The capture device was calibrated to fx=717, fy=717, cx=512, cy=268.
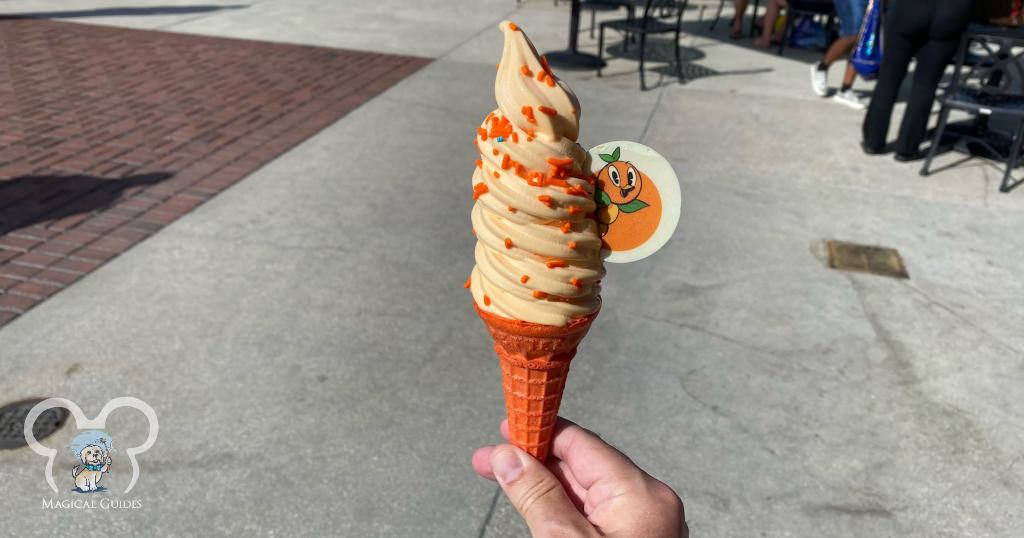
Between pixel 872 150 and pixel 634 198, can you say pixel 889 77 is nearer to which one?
pixel 872 150

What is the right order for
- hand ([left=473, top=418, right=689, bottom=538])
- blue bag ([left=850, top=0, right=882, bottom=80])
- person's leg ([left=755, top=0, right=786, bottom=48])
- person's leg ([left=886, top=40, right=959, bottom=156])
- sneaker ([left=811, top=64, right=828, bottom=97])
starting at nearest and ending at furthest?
hand ([left=473, top=418, right=689, bottom=538]), person's leg ([left=886, top=40, right=959, bottom=156]), blue bag ([left=850, top=0, right=882, bottom=80]), sneaker ([left=811, top=64, right=828, bottom=97]), person's leg ([left=755, top=0, right=786, bottom=48])

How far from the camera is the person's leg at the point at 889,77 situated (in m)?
5.94

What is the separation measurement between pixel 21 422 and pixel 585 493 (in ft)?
8.66

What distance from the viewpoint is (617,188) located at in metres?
1.66

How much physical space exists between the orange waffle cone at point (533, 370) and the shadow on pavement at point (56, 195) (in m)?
4.22

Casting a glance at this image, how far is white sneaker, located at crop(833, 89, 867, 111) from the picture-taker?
7.75 meters

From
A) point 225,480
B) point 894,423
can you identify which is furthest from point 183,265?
point 894,423

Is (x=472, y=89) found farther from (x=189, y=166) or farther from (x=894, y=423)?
(x=894, y=423)

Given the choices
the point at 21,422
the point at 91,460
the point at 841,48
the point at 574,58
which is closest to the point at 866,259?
the point at 841,48

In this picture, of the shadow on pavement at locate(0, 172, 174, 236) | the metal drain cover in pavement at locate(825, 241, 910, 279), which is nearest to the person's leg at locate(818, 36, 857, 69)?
the metal drain cover in pavement at locate(825, 241, 910, 279)

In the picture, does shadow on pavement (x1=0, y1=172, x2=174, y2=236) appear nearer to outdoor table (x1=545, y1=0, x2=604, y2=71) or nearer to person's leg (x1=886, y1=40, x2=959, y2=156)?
outdoor table (x1=545, y1=0, x2=604, y2=71)

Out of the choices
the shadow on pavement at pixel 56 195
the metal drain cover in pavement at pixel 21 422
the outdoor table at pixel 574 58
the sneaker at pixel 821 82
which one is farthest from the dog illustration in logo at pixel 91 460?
the sneaker at pixel 821 82

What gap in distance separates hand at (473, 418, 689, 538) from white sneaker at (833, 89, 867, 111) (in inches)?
283
